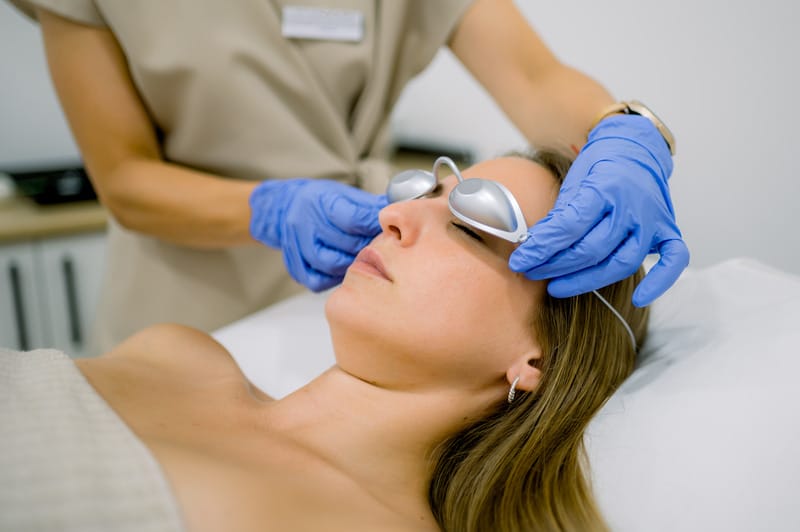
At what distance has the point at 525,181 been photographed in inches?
43.0

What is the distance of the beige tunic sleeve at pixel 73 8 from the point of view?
3.99ft

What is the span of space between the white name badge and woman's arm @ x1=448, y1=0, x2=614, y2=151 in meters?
0.23

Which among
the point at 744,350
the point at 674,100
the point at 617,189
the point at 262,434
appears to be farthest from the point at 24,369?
the point at 674,100

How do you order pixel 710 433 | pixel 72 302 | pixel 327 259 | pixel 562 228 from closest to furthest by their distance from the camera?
pixel 562 228
pixel 710 433
pixel 327 259
pixel 72 302

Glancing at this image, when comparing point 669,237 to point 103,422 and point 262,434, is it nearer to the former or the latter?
point 262,434

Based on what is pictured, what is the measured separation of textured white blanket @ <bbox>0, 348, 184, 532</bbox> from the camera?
2.33 feet

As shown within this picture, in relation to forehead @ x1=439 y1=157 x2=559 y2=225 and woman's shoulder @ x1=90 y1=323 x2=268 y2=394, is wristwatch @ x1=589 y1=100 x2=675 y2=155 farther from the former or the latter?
woman's shoulder @ x1=90 y1=323 x2=268 y2=394

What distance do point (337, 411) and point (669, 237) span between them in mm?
557

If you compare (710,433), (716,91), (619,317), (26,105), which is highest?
(716,91)

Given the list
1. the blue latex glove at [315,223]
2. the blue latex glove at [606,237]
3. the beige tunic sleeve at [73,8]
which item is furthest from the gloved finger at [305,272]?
the beige tunic sleeve at [73,8]

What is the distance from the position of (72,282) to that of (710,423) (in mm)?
2178

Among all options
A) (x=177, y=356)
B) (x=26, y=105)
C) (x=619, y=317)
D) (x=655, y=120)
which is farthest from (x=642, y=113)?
(x=26, y=105)

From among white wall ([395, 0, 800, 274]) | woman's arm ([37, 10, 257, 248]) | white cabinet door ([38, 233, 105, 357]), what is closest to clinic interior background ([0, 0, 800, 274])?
white wall ([395, 0, 800, 274])

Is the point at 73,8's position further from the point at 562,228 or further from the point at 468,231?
the point at 562,228
